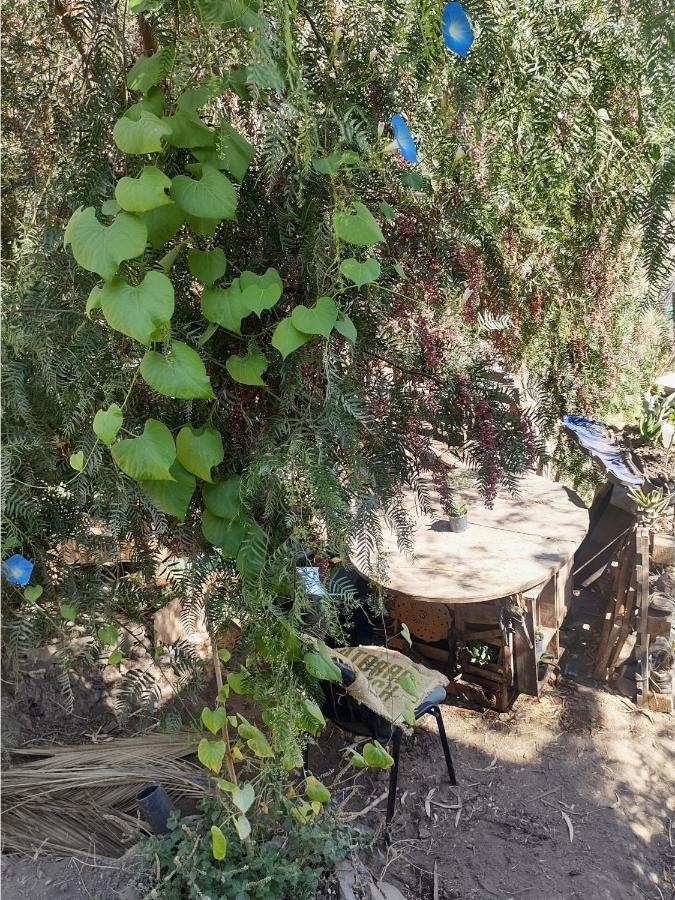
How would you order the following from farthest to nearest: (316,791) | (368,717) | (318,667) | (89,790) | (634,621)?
(634,621) → (368,717) → (89,790) → (316,791) → (318,667)

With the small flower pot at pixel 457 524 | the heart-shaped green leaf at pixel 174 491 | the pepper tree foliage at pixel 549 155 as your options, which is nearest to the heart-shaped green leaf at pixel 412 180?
the pepper tree foliage at pixel 549 155

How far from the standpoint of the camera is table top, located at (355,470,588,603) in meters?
2.80

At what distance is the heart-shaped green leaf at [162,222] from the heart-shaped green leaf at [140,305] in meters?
0.07

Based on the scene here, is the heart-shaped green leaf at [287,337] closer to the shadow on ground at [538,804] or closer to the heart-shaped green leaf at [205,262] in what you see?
the heart-shaped green leaf at [205,262]

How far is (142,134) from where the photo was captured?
997 millimetres

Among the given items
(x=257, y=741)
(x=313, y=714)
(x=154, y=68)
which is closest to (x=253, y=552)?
(x=313, y=714)

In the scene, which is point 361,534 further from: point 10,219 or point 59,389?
point 10,219

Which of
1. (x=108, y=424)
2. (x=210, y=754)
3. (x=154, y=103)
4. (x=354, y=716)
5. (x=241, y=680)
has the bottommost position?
(x=354, y=716)

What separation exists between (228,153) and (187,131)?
65mm

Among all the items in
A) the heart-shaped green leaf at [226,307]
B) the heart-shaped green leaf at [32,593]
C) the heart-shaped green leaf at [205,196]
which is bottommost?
the heart-shaped green leaf at [32,593]

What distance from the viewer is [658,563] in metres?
3.98

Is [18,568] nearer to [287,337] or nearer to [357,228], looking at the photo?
[287,337]

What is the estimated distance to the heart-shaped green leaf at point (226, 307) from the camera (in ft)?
3.71

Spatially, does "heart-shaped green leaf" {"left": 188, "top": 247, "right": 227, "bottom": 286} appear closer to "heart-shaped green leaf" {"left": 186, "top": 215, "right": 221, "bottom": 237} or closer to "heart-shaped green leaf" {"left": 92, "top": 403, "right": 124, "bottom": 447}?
"heart-shaped green leaf" {"left": 186, "top": 215, "right": 221, "bottom": 237}
